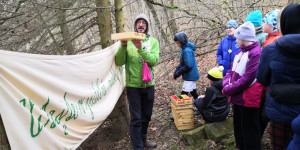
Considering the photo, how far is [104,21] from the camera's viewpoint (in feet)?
12.4

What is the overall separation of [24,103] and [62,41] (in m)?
2.16

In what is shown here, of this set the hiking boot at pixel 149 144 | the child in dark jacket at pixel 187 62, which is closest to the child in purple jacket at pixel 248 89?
the hiking boot at pixel 149 144

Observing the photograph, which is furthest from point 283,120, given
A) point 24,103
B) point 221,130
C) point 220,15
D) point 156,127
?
point 220,15

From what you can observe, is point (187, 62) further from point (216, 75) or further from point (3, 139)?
point (3, 139)

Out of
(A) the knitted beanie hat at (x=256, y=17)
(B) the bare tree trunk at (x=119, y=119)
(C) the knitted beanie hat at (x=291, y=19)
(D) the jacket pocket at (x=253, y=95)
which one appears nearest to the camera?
(C) the knitted beanie hat at (x=291, y=19)

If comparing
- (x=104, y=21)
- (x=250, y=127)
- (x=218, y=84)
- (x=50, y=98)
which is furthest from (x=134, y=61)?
(x=250, y=127)

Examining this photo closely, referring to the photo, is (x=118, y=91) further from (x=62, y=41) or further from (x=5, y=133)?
(x=5, y=133)

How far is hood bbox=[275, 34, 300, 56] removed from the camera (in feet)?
5.63

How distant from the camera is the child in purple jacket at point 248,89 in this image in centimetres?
255

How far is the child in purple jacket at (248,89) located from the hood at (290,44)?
723 millimetres

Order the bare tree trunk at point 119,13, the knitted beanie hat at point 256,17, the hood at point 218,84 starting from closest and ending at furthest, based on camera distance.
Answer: the knitted beanie hat at point 256,17 < the hood at point 218,84 < the bare tree trunk at point 119,13

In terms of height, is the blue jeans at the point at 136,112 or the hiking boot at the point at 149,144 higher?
the blue jeans at the point at 136,112

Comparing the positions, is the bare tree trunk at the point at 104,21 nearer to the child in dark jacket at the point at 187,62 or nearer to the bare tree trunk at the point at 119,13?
the bare tree trunk at the point at 119,13

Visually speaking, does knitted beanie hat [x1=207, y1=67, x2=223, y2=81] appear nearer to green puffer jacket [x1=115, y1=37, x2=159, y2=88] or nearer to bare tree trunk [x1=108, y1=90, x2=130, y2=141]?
green puffer jacket [x1=115, y1=37, x2=159, y2=88]
